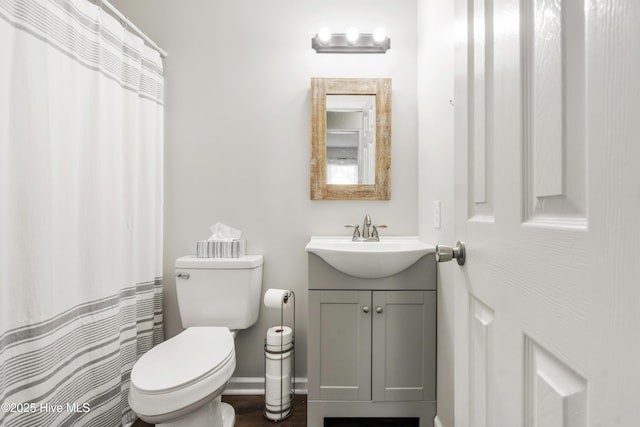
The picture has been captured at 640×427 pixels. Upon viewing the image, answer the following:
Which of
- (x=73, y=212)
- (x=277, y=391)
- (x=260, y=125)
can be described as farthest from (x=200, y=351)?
(x=260, y=125)

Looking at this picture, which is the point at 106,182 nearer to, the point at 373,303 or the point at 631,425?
the point at 373,303

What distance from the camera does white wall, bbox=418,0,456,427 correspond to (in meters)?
1.29

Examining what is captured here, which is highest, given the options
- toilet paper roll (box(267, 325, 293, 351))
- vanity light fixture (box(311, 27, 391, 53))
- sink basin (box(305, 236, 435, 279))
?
vanity light fixture (box(311, 27, 391, 53))

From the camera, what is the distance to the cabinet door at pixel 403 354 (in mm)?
1437

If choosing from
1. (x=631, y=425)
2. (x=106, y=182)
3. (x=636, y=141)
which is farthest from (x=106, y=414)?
(x=636, y=141)

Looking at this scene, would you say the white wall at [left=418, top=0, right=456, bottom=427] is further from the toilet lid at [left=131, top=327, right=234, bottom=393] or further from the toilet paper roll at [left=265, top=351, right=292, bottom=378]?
the toilet lid at [left=131, top=327, right=234, bottom=393]

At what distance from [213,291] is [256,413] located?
651 millimetres

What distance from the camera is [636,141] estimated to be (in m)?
0.28

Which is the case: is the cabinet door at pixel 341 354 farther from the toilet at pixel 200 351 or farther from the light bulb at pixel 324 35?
the light bulb at pixel 324 35

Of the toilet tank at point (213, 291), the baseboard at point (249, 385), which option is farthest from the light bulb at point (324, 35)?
the baseboard at point (249, 385)

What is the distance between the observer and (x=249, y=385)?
6.07 ft

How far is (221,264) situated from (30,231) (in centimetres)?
77

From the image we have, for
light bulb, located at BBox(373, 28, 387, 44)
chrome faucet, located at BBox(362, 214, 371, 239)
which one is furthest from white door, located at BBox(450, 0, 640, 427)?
light bulb, located at BBox(373, 28, 387, 44)

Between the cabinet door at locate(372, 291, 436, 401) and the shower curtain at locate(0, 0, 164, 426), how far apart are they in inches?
45.3
